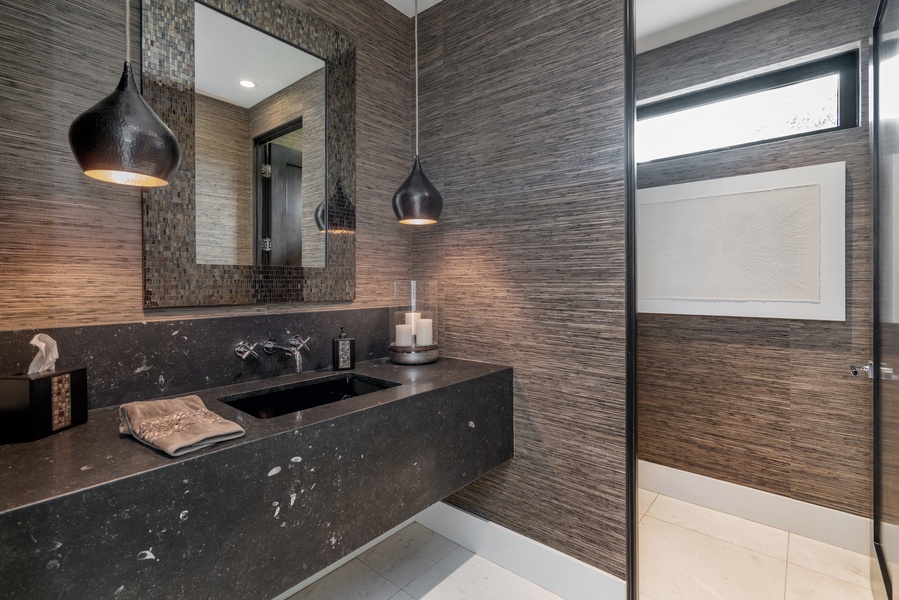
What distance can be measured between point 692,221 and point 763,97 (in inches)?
28.9

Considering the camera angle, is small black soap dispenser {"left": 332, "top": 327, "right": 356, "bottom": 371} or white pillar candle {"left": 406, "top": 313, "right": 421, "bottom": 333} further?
white pillar candle {"left": 406, "top": 313, "right": 421, "bottom": 333}

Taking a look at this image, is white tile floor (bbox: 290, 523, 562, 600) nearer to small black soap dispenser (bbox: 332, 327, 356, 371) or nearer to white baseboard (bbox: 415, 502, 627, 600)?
white baseboard (bbox: 415, 502, 627, 600)

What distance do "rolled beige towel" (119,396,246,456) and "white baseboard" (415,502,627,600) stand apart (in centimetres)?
141

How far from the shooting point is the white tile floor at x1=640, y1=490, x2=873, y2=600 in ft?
5.68

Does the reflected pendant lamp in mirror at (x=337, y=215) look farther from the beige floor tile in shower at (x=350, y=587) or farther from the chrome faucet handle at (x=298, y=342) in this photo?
the beige floor tile in shower at (x=350, y=587)

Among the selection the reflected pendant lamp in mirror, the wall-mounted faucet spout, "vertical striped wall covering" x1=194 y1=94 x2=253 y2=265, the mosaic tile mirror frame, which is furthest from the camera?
the reflected pendant lamp in mirror

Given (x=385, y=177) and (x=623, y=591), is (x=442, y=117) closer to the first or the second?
(x=385, y=177)

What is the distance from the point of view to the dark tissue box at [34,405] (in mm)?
964

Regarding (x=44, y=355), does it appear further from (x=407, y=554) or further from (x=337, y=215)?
(x=407, y=554)

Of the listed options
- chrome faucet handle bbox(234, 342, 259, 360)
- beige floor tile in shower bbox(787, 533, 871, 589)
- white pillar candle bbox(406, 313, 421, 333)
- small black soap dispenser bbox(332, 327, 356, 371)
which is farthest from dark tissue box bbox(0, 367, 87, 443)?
beige floor tile in shower bbox(787, 533, 871, 589)

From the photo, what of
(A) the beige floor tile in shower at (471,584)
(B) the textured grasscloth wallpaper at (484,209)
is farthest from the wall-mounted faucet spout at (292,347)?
(A) the beige floor tile in shower at (471,584)

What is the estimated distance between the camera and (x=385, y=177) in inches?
84.5

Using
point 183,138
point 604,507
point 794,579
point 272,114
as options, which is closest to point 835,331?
point 794,579

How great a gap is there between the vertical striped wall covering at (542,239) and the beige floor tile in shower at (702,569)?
412 mm
